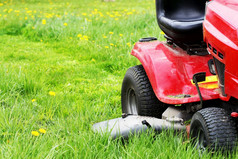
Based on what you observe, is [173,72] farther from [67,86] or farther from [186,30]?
[67,86]

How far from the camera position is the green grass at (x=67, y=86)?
6.07ft

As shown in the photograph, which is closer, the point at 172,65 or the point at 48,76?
the point at 172,65

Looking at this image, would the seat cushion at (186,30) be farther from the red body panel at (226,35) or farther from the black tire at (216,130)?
the black tire at (216,130)

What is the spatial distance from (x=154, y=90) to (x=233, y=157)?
2.32ft

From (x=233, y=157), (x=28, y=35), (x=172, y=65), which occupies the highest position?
(x=172, y=65)

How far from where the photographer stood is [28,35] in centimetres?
560

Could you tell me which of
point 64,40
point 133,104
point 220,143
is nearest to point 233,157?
point 220,143

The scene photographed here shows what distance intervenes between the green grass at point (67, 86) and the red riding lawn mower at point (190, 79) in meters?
0.10

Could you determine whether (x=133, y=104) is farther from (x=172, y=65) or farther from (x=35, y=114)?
(x=35, y=114)

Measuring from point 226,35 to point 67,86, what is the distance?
6.88 ft

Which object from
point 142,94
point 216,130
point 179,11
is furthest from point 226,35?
point 179,11

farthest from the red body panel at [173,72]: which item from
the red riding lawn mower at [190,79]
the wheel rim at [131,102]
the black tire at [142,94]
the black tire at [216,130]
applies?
the wheel rim at [131,102]

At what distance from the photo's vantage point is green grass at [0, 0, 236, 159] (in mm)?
1850

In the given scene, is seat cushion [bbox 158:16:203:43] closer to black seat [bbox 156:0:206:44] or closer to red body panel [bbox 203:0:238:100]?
black seat [bbox 156:0:206:44]
